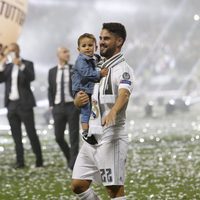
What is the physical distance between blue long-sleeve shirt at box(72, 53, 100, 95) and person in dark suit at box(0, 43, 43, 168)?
201 inches

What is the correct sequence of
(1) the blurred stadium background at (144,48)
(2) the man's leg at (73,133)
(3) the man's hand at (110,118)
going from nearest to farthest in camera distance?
(3) the man's hand at (110,118), (2) the man's leg at (73,133), (1) the blurred stadium background at (144,48)

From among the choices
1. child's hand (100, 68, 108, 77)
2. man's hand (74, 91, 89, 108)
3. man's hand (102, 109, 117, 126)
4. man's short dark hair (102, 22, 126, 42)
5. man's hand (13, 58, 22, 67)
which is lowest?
man's hand (102, 109, 117, 126)

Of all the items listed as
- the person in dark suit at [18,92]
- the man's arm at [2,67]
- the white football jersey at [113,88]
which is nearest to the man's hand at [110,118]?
the white football jersey at [113,88]

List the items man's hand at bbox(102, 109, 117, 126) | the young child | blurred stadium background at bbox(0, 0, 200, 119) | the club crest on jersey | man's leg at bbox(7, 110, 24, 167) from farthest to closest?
1. blurred stadium background at bbox(0, 0, 200, 119)
2. man's leg at bbox(7, 110, 24, 167)
3. the young child
4. the club crest on jersey
5. man's hand at bbox(102, 109, 117, 126)

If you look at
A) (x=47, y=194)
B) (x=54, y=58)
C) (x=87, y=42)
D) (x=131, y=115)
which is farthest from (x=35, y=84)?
(x=87, y=42)

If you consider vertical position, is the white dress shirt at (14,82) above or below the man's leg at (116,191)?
above

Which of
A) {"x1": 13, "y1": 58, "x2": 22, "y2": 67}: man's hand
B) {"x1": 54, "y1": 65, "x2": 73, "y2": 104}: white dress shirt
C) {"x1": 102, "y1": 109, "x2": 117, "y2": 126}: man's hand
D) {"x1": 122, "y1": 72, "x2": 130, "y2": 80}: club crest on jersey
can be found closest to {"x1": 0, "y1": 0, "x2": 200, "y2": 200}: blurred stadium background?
{"x1": 13, "y1": 58, "x2": 22, "y2": 67}: man's hand

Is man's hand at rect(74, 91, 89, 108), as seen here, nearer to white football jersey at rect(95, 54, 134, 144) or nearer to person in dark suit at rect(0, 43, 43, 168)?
white football jersey at rect(95, 54, 134, 144)

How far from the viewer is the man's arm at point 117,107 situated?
6.33m

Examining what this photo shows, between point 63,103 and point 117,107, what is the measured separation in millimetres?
5235

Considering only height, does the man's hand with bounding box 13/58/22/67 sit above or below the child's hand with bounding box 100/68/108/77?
above

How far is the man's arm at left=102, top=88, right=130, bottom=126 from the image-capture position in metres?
6.33

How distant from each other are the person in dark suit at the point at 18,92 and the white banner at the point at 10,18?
376 millimetres

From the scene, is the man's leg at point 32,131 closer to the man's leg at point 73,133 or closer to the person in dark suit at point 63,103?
the person in dark suit at point 63,103
